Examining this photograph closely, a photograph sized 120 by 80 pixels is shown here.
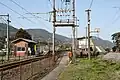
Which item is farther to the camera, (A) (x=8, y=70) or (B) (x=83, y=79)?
(B) (x=83, y=79)

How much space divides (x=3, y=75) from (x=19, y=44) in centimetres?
5268

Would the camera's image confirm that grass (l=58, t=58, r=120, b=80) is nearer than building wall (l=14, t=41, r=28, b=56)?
Yes

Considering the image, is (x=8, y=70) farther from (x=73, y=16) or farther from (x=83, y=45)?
(x=83, y=45)

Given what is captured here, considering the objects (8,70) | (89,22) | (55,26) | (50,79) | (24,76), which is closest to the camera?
(8,70)

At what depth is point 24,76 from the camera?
16141mm

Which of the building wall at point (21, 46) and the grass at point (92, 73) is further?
the building wall at point (21, 46)

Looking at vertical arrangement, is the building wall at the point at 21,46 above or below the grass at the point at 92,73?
above

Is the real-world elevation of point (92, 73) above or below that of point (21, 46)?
below


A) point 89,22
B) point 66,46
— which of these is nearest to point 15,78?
point 89,22

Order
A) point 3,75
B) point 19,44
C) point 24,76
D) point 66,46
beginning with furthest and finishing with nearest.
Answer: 1. point 66,46
2. point 19,44
3. point 24,76
4. point 3,75

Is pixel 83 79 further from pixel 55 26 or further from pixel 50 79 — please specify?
pixel 55 26

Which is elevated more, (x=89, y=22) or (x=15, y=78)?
(x=89, y=22)

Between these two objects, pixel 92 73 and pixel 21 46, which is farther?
pixel 21 46

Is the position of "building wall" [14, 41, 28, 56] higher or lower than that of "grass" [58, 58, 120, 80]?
higher
